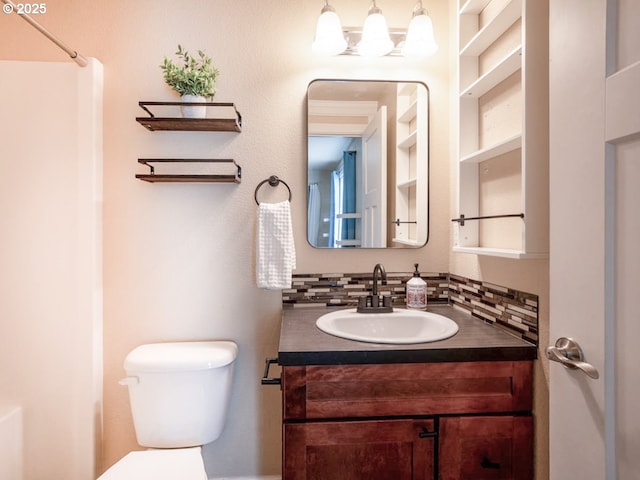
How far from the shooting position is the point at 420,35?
1544 mm

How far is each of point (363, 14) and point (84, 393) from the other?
6.81 ft

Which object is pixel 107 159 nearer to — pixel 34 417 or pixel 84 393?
pixel 84 393

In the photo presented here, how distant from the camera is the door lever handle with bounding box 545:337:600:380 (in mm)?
727

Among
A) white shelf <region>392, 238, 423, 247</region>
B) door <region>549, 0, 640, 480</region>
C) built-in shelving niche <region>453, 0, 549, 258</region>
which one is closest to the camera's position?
door <region>549, 0, 640, 480</region>

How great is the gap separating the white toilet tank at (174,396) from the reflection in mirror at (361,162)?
28.0 inches

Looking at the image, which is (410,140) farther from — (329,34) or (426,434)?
(426,434)

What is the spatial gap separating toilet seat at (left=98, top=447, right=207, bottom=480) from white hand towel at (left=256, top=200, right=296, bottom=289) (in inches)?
26.2

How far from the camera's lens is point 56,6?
161 centimetres

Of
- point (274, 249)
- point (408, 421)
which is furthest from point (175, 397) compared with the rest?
point (408, 421)

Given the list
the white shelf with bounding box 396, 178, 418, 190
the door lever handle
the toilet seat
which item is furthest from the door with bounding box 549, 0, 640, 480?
the toilet seat

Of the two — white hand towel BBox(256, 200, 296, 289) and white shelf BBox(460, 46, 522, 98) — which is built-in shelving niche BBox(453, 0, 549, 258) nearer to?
white shelf BBox(460, 46, 522, 98)

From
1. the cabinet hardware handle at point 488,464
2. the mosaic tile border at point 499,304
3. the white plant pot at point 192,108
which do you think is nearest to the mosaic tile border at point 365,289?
the mosaic tile border at point 499,304

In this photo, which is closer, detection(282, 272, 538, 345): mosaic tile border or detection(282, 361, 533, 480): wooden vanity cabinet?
detection(282, 361, 533, 480): wooden vanity cabinet

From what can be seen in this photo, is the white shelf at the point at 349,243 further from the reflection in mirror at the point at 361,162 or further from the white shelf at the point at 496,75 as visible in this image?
the white shelf at the point at 496,75
